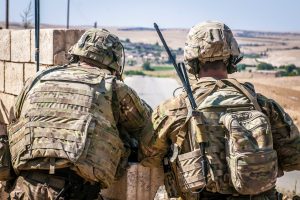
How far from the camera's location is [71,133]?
3.63m

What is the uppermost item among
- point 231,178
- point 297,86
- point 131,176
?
point 231,178

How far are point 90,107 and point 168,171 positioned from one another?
651mm

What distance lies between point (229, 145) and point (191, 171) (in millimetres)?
291

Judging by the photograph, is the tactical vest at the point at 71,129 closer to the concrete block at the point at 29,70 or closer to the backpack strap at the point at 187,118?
the backpack strap at the point at 187,118

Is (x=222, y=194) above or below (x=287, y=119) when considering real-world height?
below

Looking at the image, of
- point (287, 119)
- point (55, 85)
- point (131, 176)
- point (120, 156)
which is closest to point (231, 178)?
point (287, 119)

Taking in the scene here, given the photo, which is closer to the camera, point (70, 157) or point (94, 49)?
point (70, 157)

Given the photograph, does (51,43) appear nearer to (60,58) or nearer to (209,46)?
(60,58)

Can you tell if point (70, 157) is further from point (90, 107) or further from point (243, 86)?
point (243, 86)

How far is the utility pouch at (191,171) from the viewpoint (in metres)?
3.26

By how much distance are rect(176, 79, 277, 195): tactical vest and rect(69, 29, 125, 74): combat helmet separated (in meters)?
0.94

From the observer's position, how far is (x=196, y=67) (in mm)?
3551

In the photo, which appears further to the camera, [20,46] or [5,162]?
[20,46]

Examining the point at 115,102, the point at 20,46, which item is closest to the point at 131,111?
the point at 115,102
